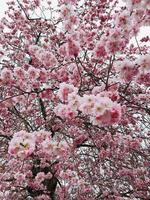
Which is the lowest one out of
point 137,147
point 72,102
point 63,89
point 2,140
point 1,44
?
point 72,102

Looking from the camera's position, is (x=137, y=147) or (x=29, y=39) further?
(x=29, y=39)

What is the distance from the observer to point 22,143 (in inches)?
150

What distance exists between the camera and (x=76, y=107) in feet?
12.1

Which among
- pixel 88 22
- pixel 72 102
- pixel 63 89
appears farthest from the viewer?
pixel 88 22

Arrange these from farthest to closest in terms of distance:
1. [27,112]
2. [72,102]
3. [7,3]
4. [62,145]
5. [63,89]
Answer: [7,3] < [27,112] < [62,145] < [63,89] < [72,102]

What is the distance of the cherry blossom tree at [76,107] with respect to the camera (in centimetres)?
396

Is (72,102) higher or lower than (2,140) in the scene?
lower

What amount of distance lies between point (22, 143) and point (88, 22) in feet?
18.6

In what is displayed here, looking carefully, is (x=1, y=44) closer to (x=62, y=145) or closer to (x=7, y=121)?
(x=7, y=121)

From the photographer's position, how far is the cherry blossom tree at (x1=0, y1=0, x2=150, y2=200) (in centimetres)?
396

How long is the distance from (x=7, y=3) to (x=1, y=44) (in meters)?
1.21

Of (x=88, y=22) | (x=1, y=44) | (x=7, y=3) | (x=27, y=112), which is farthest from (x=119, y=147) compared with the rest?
(x=7, y=3)

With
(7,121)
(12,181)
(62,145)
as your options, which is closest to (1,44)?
(7,121)

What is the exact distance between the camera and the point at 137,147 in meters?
6.36
